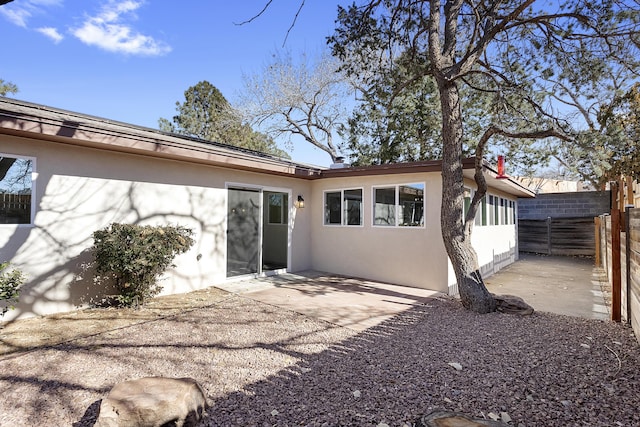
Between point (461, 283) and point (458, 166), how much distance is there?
1863 mm

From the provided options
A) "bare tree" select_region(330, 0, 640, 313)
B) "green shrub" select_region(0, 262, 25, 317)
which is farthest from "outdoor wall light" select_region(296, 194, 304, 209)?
"green shrub" select_region(0, 262, 25, 317)

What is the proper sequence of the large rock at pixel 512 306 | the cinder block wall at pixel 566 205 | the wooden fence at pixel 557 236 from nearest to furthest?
the large rock at pixel 512 306 → the wooden fence at pixel 557 236 → the cinder block wall at pixel 566 205

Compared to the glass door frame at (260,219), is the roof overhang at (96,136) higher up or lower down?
higher up

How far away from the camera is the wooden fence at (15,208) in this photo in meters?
4.45

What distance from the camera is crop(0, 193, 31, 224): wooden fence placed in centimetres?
445

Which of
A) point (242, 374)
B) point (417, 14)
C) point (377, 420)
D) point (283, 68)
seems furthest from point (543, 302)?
point (283, 68)

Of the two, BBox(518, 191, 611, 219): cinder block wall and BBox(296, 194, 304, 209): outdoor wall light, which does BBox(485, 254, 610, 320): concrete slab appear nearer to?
BBox(518, 191, 611, 219): cinder block wall

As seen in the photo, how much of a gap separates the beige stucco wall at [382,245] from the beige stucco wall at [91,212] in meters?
2.61

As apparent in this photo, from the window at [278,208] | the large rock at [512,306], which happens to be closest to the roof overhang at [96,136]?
the window at [278,208]

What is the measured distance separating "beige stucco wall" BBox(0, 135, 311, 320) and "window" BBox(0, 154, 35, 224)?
84 millimetres

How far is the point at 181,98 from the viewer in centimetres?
2294

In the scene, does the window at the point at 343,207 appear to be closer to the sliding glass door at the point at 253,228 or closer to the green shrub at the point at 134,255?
the sliding glass door at the point at 253,228

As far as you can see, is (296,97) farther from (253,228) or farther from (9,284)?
(9,284)

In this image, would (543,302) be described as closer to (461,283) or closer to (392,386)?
(461,283)
